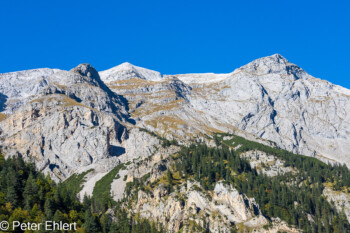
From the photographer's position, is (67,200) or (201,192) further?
(201,192)

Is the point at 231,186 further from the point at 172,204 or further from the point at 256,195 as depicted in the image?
the point at 172,204

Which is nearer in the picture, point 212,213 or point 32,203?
point 32,203

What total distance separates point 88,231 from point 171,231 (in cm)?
7525

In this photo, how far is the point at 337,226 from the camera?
7269 inches

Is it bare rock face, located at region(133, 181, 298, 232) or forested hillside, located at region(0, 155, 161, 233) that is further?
bare rock face, located at region(133, 181, 298, 232)

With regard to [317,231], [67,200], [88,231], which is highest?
[67,200]

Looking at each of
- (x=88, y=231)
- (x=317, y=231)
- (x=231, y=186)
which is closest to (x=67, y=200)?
(x=88, y=231)

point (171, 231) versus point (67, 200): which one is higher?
point (67, 200)

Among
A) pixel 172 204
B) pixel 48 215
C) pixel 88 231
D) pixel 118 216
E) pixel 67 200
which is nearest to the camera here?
pixel 48 215

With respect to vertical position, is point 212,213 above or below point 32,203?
below

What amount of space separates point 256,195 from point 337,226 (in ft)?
140

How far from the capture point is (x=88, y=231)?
11612cm

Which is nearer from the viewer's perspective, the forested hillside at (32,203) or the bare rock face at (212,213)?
the forested hillside at (32,203)

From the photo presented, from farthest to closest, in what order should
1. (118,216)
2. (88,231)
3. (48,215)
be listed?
(118,216) → (88,231) → (48,215)
